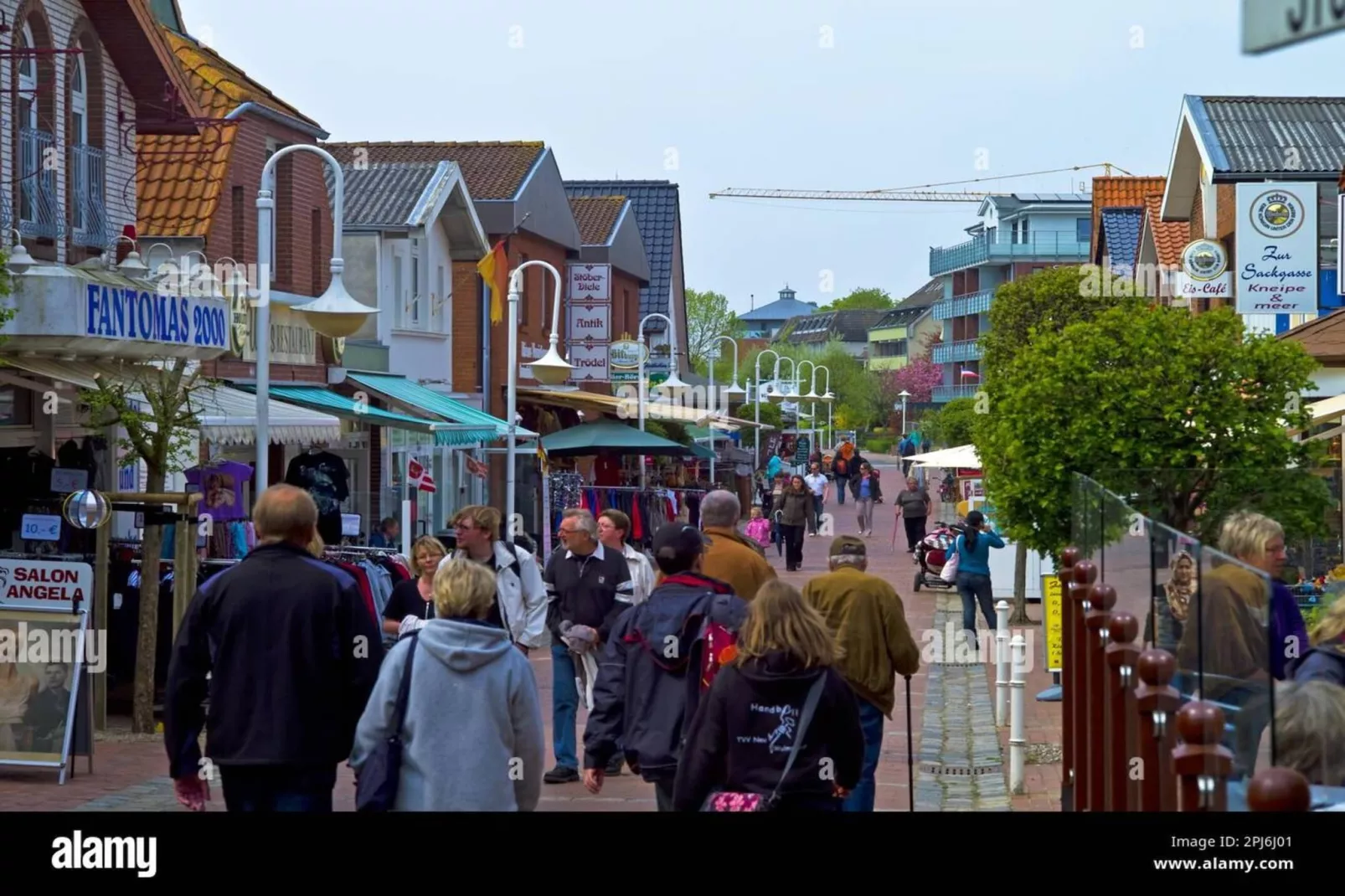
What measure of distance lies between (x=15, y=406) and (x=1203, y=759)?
1433 cm

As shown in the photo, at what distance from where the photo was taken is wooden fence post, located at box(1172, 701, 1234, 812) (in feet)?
13.9

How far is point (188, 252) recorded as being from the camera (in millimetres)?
20844

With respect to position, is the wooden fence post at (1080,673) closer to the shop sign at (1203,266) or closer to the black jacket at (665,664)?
the black jacket at (665,664)

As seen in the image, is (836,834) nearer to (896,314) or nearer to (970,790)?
(970,790)

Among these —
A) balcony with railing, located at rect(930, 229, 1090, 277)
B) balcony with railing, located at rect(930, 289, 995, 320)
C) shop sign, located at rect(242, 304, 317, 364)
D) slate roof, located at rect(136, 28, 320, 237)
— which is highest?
balcony with railing, located at rect(930, 229, 1090, 277)

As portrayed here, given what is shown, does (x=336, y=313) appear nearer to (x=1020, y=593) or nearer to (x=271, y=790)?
(x=271, y=790)

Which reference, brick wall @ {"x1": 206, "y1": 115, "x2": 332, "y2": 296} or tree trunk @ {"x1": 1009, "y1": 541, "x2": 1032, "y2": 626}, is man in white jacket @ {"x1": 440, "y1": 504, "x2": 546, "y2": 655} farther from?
tree trunk @ {"x1": 1009, "y1": 541, "x2": 1032, "y2": 626}

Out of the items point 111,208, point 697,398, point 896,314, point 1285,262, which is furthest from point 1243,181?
point 896,314

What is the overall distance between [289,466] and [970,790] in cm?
1183

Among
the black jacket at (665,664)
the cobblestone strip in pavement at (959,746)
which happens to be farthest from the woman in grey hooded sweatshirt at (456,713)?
the cobblestone strip in pavement at (959,746)

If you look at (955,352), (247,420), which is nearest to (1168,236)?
(247,420)

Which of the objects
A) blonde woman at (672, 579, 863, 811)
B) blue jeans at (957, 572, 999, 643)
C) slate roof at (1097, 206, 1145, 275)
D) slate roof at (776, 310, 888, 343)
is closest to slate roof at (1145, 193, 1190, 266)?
slate roof at (1097, 206, 1145, 275)

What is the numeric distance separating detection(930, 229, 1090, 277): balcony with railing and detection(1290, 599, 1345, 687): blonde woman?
96.8 metres

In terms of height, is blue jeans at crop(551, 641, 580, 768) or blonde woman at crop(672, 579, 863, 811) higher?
blonde woman at crop(672, 579, 863, 811)
